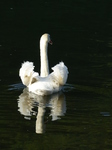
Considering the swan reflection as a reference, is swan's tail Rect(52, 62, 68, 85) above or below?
above

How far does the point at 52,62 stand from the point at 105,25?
718 cm

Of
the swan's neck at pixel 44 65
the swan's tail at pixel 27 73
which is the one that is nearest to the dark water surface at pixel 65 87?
the swan's tail at pixel 27 73

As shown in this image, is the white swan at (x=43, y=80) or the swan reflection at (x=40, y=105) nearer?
the swan reflection at (x=40, y=105)

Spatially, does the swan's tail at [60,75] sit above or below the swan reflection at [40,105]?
above

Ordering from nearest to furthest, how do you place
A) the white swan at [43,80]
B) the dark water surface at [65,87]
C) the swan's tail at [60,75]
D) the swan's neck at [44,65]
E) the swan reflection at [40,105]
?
1. the dark water surface at [65,87]
2. the swan reflection at [40,105]
3. the white swan at [43,80]
4. the swan's tail at [60,75]
5. the swan's neck at [44,65]

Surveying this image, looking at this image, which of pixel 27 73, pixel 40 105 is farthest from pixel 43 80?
pixel 40 105

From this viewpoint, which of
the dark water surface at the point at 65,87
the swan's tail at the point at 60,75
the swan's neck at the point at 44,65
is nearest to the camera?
the dark water surface at the point at 65,87

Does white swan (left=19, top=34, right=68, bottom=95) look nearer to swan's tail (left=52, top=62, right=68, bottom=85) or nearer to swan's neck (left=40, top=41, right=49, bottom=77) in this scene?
swan's tail (left=52, top=62, right=68, bottom=85)

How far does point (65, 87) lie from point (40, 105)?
6.09ft

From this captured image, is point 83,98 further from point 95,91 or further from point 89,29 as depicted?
point 89,29

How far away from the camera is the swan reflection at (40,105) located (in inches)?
422

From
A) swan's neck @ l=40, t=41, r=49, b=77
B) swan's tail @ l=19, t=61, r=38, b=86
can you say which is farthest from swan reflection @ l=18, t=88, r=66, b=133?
swan's neck @ l=40, t=41, r=49, b=77

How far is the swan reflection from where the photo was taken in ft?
35.2

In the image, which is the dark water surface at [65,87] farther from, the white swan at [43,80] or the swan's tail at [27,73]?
the swan's tail at [27,73]
